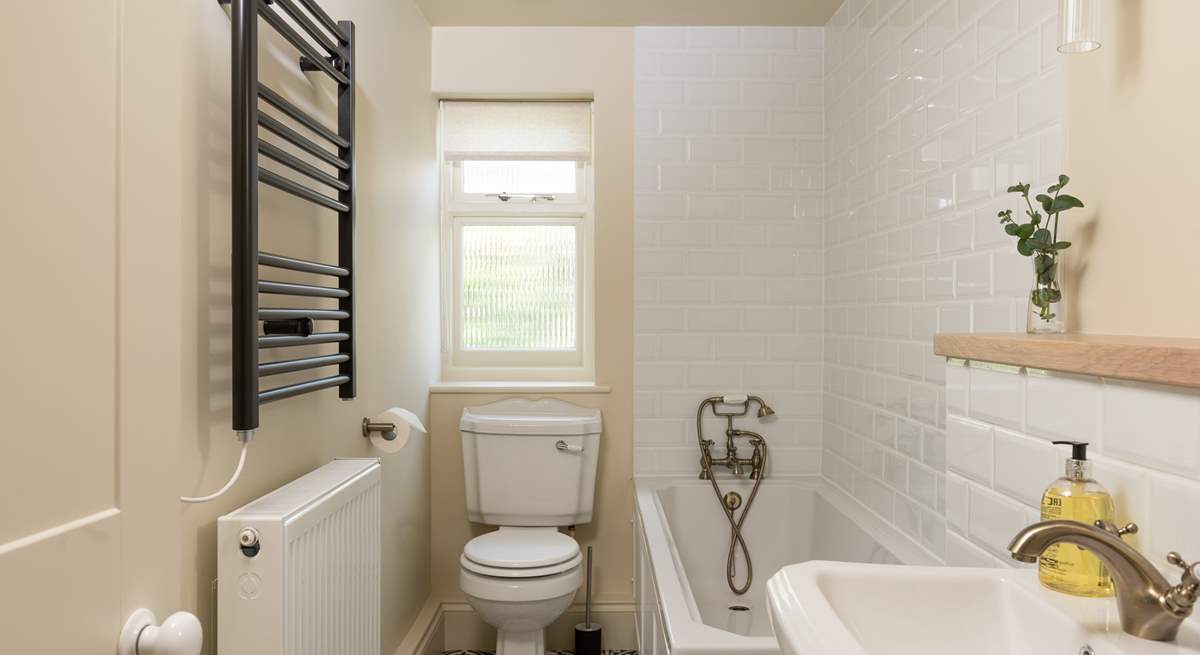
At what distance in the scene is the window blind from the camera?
3.14 m

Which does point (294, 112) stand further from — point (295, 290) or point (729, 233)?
point (729, 233)

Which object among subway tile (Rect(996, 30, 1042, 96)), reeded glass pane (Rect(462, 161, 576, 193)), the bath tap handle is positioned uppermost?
reeded glass pane (Rect(462, 161, 576, 193))

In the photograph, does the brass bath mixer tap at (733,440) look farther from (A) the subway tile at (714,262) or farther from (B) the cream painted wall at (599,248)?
(A) the subway tile at (714,262)

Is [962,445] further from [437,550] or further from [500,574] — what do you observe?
[437,550]

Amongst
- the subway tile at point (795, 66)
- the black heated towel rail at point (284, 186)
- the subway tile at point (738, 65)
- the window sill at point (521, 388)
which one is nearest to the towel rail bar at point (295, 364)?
the black heated towel rail at point (284, 186)

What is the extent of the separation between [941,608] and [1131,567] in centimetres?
26

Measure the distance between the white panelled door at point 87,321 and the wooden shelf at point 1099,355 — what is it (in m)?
1.08

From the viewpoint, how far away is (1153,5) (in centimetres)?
112

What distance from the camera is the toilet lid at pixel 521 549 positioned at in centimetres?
239

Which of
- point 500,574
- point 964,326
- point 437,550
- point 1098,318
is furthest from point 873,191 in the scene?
point 437,550

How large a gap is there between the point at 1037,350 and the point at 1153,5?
0.56 meters

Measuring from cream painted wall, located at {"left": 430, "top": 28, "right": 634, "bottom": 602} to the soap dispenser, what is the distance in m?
2.14

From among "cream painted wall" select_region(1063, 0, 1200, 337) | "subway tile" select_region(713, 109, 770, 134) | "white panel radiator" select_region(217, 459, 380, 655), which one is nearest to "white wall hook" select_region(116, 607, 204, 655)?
"white panel radiator" select_region(217, 459, 380, 655)

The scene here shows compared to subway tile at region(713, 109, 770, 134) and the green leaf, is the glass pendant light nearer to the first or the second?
the green leaf
